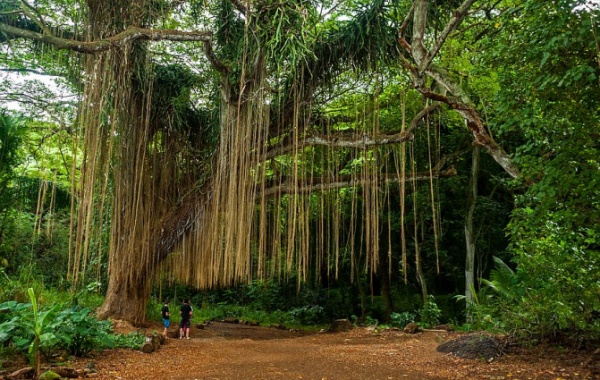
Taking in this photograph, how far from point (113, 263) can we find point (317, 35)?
447 centimetres

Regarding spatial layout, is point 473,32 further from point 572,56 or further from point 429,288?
point 429,288

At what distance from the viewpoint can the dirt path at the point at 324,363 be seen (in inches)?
151

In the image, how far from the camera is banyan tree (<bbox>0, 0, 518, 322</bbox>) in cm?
510

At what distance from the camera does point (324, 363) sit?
5.05m

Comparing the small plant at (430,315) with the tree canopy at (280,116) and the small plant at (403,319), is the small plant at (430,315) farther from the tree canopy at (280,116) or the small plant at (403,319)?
the tree canopy at (280,116)

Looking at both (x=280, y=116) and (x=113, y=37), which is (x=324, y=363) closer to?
(x=280, y=116)

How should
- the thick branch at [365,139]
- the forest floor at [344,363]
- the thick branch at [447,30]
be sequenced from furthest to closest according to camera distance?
1. the thick branch at [365,139]
2. the thick branch at [447,30]
3. the forest floor at [344,363]

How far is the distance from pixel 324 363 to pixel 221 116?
3.47 m

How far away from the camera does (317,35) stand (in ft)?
20.8

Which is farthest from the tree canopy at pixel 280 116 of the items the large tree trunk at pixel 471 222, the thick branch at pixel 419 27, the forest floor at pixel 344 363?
the large tree trunk at pixel 471 222

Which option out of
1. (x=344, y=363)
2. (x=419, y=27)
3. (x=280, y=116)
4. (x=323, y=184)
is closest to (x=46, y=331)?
(x=344, y=363)

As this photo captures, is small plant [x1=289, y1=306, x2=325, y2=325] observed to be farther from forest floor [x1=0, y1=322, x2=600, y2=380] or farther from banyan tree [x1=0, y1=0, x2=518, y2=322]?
forest floor [x1=0, y1=322, x2=600, y2=380]

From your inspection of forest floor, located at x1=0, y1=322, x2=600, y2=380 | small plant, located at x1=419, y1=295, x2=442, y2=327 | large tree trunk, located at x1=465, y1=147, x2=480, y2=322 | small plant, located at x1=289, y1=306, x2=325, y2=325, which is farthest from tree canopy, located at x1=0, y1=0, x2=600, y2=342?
small plant, located at x1=289, y1=306, x2=325, y2=325

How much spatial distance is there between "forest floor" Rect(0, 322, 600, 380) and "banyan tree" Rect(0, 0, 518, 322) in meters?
1.02
